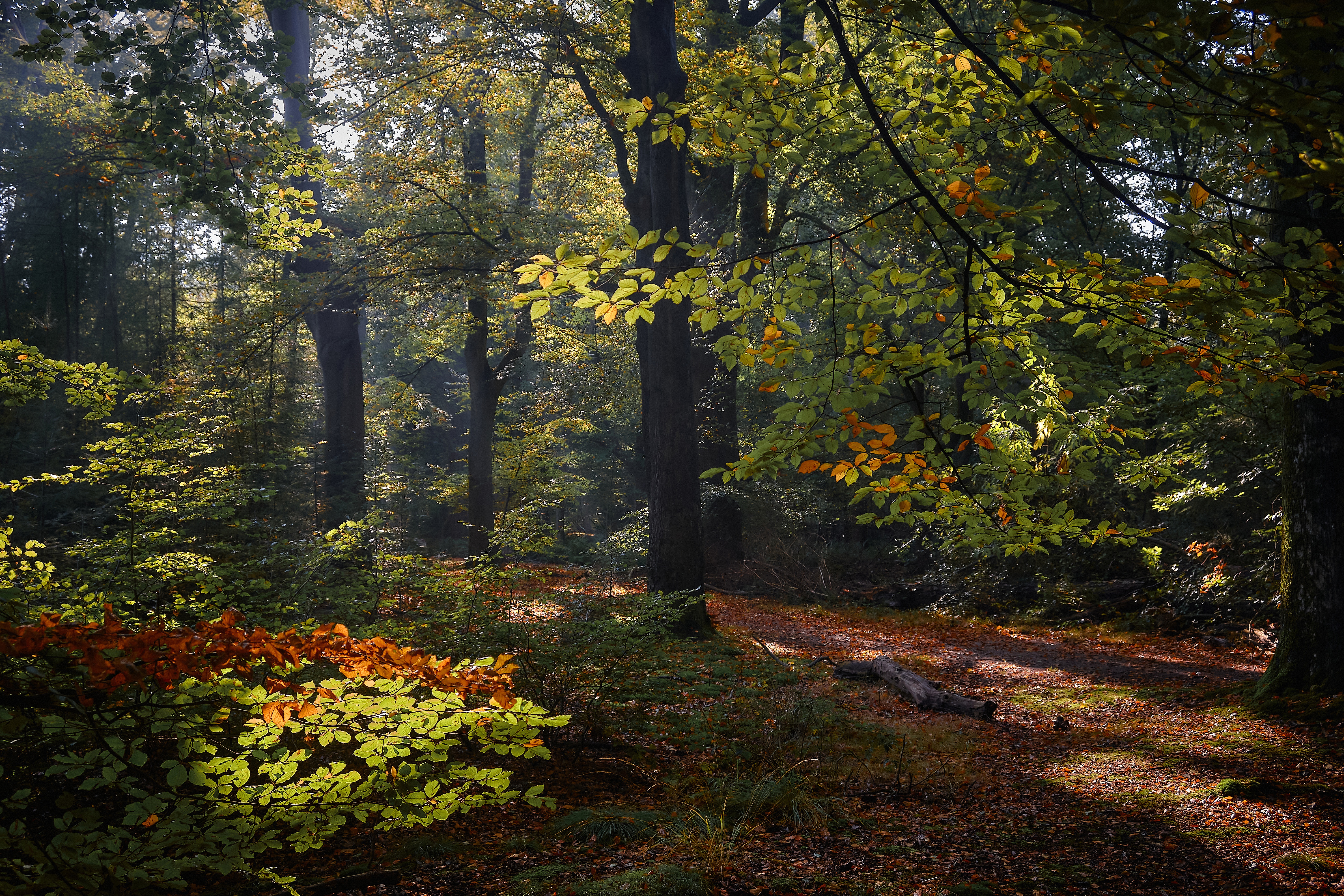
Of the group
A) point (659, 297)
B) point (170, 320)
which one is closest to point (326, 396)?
point (170, 320)

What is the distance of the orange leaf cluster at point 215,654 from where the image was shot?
1860mm

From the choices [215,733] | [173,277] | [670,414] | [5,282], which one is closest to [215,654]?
[215,733]

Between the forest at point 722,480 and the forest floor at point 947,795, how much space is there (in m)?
0.04

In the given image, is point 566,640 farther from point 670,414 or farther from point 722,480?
point 670,414

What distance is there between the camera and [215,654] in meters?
2.23

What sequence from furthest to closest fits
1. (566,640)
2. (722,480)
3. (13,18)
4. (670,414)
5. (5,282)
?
(13,18), (5,282), (670,414), (722,480), (566,640)

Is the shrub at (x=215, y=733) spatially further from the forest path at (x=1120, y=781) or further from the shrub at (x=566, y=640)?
the shrub at (x=566, y=640)

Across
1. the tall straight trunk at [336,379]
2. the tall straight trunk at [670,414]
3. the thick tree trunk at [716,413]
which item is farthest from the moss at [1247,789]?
the tall straight trunk at [336,379]

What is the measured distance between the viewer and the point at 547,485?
65.3 ft

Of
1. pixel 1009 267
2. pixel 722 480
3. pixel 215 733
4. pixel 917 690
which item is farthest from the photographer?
pixel 722 480

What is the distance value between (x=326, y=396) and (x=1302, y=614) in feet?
52.5

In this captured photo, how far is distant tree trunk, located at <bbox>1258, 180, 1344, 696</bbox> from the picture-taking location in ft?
19.0

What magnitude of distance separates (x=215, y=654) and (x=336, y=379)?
1483 centimetres

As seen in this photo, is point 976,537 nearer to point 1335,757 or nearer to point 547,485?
point 1335,757
